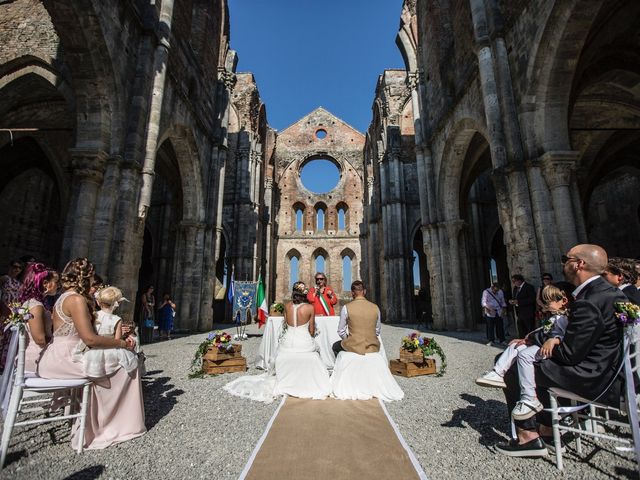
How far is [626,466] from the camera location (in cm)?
245

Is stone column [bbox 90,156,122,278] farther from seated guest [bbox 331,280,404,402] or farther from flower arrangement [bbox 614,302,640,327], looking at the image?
flower arrangement [bbox 614,302,640,327]

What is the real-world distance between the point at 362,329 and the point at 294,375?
1110mm

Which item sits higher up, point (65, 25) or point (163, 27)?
point (163, 27)

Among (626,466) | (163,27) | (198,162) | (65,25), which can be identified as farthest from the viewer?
(198,162)

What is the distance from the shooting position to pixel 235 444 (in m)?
2.86

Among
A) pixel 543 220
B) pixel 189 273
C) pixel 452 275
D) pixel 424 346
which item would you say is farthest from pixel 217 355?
pixel 452 275

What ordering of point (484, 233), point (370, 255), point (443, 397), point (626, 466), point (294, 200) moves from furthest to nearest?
1. point (294, 200)
2. point (370, 255)
3. point (484, 233)
4. point (443, 397)
5. point (626, 466)

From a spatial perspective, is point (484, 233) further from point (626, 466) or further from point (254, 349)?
point (626, 466)

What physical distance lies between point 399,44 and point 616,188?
1489cm

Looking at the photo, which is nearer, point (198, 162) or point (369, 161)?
point (198, 162)

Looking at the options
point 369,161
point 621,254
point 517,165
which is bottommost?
point 621,254

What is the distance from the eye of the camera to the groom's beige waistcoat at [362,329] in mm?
4363

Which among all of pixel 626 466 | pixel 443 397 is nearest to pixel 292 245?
pixel 443 397

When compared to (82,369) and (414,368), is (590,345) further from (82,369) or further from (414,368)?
(82,369)
